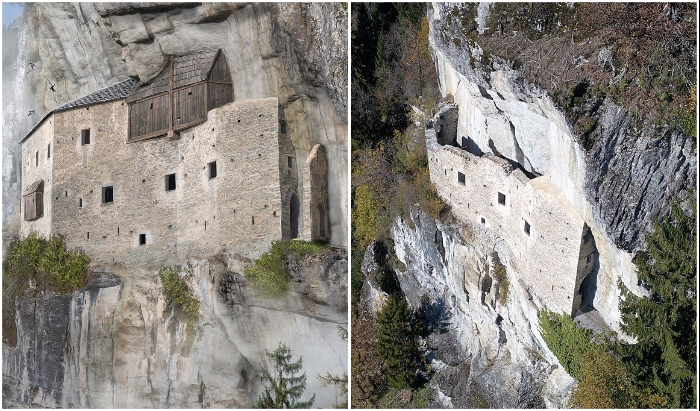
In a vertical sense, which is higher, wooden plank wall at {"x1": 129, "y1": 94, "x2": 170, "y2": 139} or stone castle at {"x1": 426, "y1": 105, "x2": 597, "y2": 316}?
wooden plank wall at {"x1": 129, "y1": 94, "x2": 170, "y2": 139}

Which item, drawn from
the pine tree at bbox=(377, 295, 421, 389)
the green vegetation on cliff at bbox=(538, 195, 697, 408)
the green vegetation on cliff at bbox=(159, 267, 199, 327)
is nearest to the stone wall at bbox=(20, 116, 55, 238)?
the green vegetation on cliff at bbox=(159, 267, 199, 327)

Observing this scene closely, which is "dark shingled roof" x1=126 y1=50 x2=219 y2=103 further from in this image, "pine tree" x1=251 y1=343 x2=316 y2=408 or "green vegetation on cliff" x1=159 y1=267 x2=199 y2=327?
"pine tree" x1=251 y1=343 x2=316 y2=408

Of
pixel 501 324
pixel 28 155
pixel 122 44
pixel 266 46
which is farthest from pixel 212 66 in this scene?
pixel 501 324

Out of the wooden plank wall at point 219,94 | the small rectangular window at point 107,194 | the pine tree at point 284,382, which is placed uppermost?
the wooden plank wall at point 219,94

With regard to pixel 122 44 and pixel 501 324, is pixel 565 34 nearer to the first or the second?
pixel 501 324

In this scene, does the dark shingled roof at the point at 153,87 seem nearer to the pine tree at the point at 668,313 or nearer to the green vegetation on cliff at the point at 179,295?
the green vegetation on cliff at the point at 179,295

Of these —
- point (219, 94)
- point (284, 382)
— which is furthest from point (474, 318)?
point (219, 94)

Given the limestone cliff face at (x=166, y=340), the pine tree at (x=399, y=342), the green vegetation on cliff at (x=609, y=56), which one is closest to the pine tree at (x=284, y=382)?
the limestone cliff face at (x=166, y=340)
